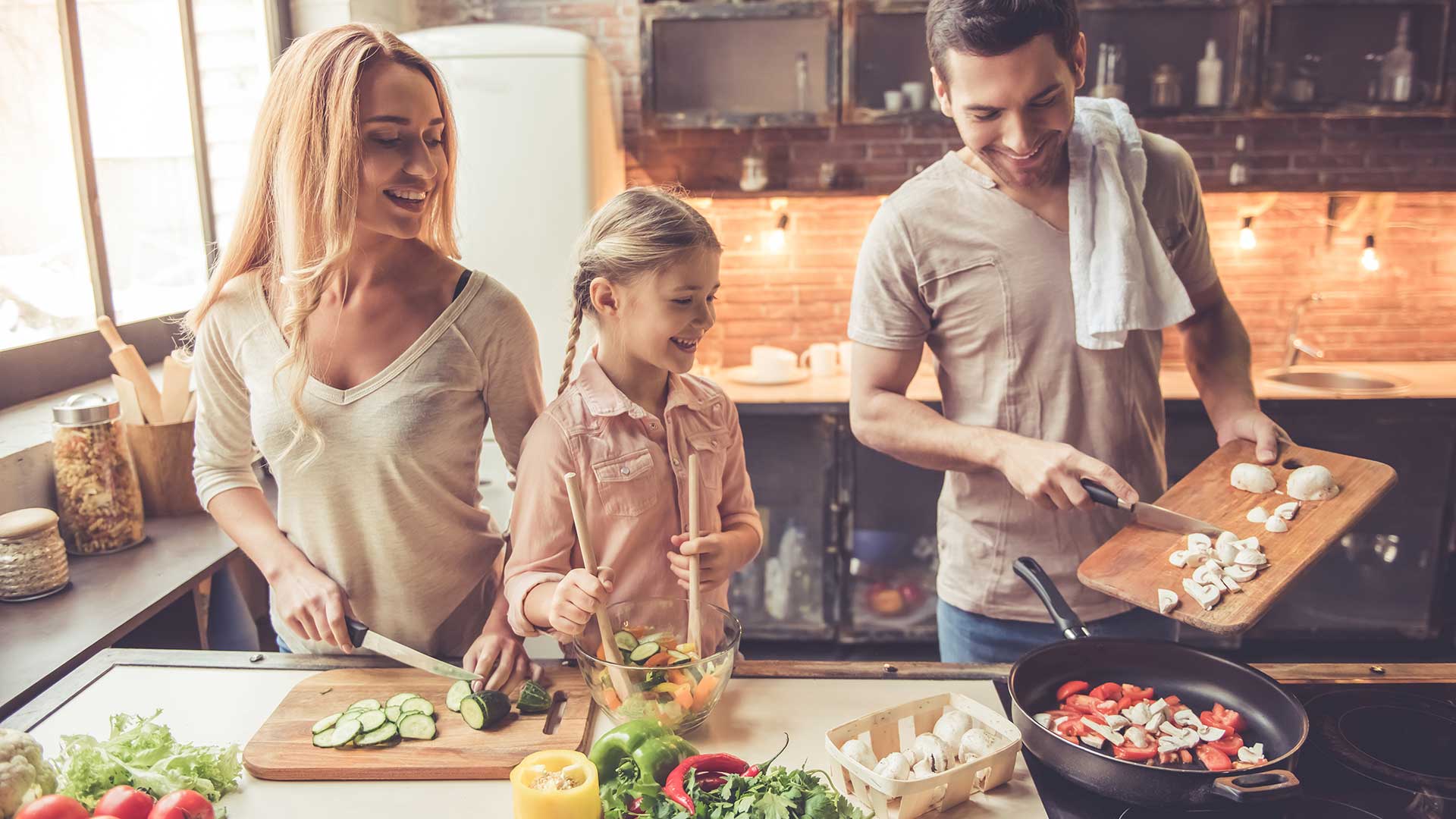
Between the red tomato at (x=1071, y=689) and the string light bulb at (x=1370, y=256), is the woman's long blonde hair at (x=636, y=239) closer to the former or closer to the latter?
the red tomato at (x=1071, y=689)

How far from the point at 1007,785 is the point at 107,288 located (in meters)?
2.58

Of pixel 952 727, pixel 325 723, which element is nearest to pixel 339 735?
pixel 325 723

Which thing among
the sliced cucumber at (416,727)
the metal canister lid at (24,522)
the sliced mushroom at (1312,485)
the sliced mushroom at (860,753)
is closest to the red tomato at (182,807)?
the sliced cucumber at (416,727)

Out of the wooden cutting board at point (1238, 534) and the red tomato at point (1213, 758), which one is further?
the wooden cutting board at point (1238, 534)

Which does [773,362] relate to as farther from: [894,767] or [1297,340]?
[894,767]

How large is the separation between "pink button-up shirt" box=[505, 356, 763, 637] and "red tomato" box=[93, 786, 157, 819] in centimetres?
46

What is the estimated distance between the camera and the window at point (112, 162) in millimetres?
2363

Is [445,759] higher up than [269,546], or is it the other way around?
[269,546]

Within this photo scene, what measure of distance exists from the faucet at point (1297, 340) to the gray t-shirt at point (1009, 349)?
2.46 m

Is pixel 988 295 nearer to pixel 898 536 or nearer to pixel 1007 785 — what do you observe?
pixel 1007 785

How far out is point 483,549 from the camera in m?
1.58

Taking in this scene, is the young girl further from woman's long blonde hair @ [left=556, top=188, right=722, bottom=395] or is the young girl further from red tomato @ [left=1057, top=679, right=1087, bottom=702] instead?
red tomato @ [left=1057, top=679, right=1087, bottom=702]

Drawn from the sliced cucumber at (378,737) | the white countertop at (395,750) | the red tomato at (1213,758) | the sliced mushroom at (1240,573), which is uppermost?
the sliced mushroom at (1240,573)

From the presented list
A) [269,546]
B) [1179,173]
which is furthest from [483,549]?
[1179,173]
